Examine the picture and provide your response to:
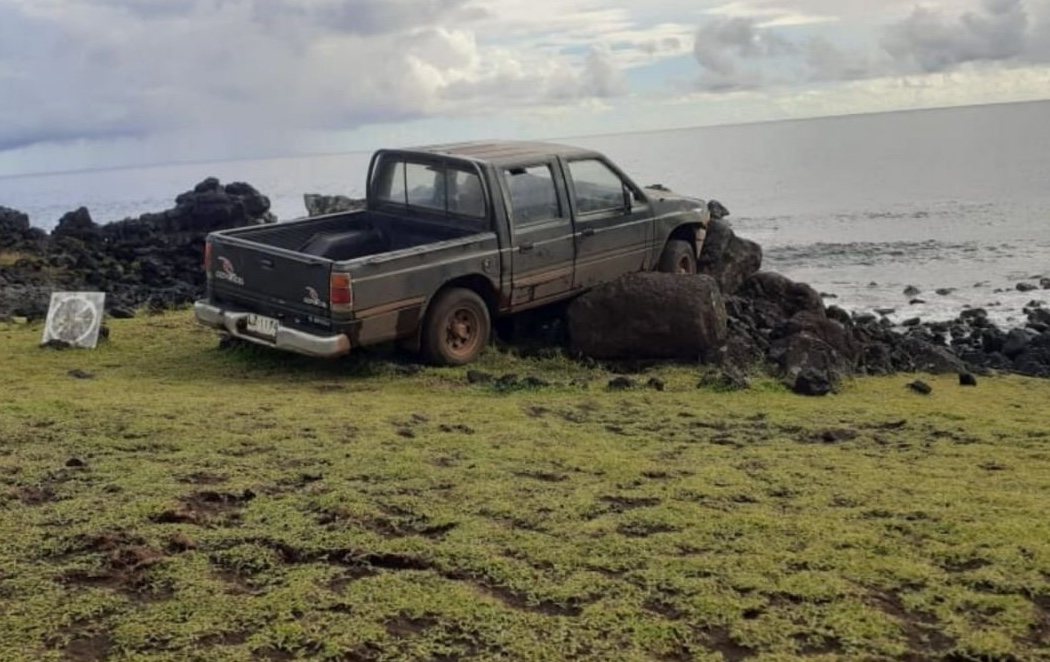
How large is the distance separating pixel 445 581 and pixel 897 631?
6.12 ft

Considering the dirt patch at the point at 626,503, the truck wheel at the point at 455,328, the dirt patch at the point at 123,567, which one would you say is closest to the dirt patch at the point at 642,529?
the dirt patch at the point at 626,503

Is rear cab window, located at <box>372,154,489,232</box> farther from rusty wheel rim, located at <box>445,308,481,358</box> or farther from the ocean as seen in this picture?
the ocean

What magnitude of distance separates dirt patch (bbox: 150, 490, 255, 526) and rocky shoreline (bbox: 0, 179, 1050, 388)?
5761 mm

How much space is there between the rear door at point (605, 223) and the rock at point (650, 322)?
522 mm

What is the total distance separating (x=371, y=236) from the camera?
39.1ft

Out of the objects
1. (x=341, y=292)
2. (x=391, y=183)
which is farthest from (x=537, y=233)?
(x=341, y=292)

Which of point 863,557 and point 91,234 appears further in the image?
point 91,234

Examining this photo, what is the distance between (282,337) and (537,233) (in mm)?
2893

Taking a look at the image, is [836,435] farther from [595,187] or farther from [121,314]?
[121,314]

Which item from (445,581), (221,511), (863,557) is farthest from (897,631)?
(221,511)

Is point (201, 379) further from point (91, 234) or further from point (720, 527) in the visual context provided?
point (91, 234)

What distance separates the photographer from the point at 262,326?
1029 cm

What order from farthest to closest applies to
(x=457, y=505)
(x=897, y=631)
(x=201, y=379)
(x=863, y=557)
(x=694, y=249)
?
1. (x=694, y=249)
2. (x=201, y=379)
3. (x=457, y=505)
4. (x=863, y=557)
5. (x=897, y=631)

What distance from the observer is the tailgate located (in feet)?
32.4
